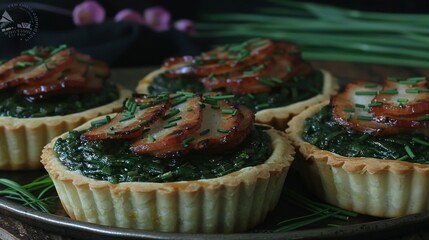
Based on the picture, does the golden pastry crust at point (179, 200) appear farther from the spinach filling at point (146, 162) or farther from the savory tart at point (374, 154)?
the savory tart at point (374, 154)

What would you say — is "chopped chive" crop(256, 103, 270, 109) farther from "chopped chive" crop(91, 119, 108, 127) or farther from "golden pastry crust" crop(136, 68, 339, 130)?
"chopped chive" crop(91, 119, 108, 127)

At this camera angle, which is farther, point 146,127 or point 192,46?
point 192,46

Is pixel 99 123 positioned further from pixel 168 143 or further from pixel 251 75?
pixel 251 75

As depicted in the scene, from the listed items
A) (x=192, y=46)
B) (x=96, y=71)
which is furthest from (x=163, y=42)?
(x=96, y=71)

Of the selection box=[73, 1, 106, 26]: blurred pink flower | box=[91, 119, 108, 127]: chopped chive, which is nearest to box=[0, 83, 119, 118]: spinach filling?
box=[91, 119, 108, 127]: chopped chive

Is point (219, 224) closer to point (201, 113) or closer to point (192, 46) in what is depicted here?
point (201, 113)

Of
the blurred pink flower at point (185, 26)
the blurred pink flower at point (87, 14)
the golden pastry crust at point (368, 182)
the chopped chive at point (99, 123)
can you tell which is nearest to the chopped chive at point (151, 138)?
the chopped chive at point (99, 123)
